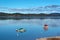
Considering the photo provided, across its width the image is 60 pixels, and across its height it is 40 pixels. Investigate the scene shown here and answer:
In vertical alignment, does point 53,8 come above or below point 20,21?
above

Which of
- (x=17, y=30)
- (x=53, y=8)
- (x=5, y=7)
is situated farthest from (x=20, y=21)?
(x=53, y=8)

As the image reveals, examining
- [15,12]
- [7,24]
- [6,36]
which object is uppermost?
[15,12]

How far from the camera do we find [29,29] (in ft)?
10.6

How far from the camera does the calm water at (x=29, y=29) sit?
3.17 meters

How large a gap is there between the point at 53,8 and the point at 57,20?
24cm

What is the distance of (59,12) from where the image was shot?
3.35m

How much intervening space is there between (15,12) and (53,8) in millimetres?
732

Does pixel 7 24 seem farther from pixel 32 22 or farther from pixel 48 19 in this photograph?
pixel 48 19

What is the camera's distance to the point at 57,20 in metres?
3.29

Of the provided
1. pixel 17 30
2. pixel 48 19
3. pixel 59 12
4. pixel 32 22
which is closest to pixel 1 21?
pixel 17 30

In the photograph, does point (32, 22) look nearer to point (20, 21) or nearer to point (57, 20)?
point (20, 21)

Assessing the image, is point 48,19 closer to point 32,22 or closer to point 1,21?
point 32,22

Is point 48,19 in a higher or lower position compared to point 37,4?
lower

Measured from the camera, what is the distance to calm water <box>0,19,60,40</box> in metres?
3.17
